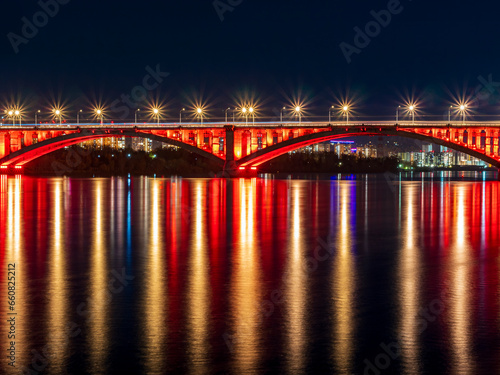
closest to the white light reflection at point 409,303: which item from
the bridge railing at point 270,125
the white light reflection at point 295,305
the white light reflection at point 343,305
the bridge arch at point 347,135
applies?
the white light reflection at point 343,305

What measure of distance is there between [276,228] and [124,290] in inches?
503

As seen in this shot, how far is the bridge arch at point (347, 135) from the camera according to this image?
95.9m

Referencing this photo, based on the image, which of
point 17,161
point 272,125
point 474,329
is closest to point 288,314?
point 474,329

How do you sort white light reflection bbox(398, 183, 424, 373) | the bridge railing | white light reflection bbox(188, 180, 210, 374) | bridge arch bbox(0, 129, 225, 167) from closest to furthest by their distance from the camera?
white light reflection bbox(188, 180, 210, 374) < white light reflection bbox(398, 183, 424, 373) < the bridge railing < bridge arch bbox(0, 129, 225, 167)

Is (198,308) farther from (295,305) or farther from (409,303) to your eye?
(409,303)

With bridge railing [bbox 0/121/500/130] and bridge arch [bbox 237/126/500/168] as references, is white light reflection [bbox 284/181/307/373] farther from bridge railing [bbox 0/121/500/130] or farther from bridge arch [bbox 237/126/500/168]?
bridge railing [bbox 0/121/500/130]

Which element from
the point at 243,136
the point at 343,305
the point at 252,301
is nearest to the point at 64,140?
the point at 243,136

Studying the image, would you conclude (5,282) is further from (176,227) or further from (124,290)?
(176,227)

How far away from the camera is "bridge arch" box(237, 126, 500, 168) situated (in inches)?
3777

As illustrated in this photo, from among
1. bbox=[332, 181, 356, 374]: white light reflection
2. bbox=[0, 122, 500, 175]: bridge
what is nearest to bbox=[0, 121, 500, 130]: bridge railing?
bbox=[0, 122, 500, 175]: bridge

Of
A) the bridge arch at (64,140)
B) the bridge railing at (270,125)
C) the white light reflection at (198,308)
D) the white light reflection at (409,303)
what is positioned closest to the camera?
the white light reflection at (198,308)

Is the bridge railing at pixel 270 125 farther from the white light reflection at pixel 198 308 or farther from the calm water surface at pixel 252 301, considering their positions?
the white light reflection at pixel 198 308

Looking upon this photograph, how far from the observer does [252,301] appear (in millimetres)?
12102

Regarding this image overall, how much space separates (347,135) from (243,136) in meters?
15.9
